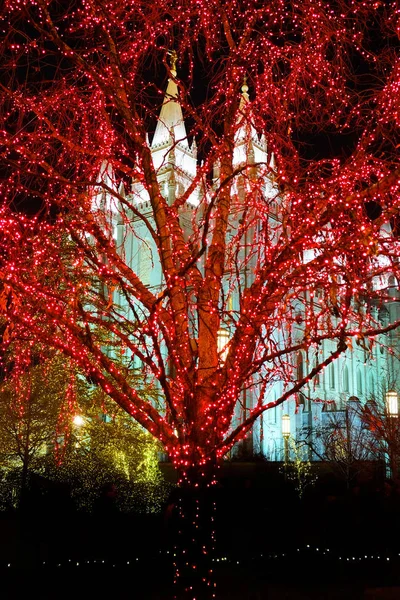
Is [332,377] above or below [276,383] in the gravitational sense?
above

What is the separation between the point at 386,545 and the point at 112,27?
27.4ft

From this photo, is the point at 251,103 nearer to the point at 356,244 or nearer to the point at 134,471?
the point at 356,244

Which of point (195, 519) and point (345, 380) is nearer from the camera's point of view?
point (195, 519)

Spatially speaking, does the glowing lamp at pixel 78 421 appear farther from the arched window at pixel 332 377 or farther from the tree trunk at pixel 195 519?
the arched window at pixel 332 377

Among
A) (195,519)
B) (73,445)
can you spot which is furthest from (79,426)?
(195,519)

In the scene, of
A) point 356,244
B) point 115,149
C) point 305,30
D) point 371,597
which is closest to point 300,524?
point 371,597

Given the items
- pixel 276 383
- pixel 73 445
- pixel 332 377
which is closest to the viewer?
pixel 73 445

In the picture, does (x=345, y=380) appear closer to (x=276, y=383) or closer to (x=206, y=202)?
(x=276, y=383)

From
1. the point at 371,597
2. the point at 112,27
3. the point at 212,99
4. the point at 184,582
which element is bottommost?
the point at 371,597

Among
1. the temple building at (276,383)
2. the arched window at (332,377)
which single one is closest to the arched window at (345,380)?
the temple building at (276,383)

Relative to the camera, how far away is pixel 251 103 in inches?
247

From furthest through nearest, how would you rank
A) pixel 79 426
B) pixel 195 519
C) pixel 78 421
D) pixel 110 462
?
pixel 79 426 < pixel 78 421 < pixel 110 462 < pixel 195 519

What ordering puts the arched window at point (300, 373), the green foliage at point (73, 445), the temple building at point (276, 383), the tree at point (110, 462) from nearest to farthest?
the arched window at point (300, 373), the tree at point (110, 462), the green foliage at point (73, 445), the temple building at point (276, 383)

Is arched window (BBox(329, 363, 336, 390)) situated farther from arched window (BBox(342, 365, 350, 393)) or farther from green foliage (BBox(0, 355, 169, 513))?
green foliage (BBox(0, 355, 169, 513))
